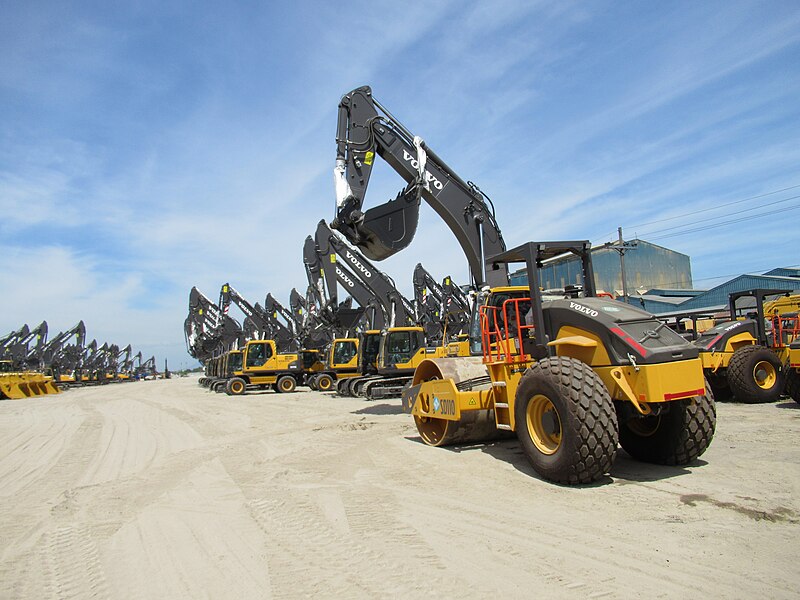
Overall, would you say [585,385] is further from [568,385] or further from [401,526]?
[401,526]

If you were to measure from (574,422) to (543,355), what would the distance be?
142cm

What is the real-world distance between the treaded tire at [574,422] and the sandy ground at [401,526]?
0.75 ft

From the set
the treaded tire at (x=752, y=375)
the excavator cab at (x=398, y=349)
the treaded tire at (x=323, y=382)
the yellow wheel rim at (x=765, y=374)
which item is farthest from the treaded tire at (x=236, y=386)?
the yellow wheel rim at (x=765, y=374)

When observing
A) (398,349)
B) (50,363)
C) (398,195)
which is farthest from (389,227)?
(50,363)

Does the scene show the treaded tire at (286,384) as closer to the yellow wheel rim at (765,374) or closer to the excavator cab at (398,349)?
the excavator cab at (398,349)

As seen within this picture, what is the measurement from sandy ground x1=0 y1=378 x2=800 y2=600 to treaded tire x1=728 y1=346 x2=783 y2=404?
3308 millimetres

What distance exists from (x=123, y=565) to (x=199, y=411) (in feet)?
45.5

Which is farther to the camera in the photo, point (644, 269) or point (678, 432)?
point (644, 269)

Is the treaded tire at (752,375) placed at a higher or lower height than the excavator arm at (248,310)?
lower

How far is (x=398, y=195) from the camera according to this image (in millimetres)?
11578

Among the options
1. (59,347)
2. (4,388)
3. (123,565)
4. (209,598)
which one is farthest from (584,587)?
(59,347)

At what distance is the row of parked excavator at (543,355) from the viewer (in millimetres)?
5512

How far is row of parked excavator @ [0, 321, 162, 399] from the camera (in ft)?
108

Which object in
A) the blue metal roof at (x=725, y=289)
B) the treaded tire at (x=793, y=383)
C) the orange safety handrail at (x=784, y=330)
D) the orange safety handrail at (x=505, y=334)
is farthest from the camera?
the blue metal roof at (x=725, y=289)
